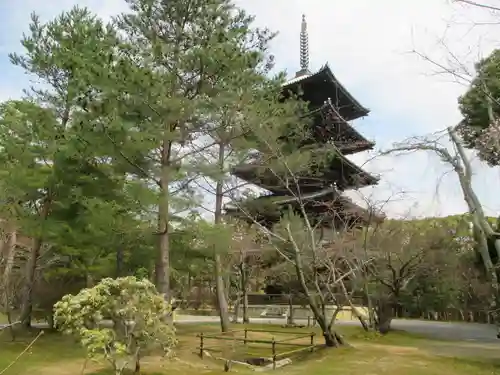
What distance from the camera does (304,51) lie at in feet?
91.9

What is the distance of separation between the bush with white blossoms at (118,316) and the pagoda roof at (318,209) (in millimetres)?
8349

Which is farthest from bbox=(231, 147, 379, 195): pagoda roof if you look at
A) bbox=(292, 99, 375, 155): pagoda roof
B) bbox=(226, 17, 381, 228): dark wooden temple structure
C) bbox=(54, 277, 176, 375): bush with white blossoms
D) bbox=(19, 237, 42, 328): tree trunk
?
bbox=(54, 277, 176, 375): bush with white blossoms

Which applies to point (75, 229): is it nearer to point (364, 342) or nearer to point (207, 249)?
point (207, 249)

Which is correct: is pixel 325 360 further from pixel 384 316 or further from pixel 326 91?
pixel 326 91

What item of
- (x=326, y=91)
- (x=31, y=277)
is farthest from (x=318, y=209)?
(x=31, y=277)

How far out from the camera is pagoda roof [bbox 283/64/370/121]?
23328 mm

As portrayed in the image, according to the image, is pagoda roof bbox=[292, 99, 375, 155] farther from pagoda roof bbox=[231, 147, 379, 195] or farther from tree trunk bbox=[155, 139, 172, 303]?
tree trunk bbox=[155, 139, 172, 303]

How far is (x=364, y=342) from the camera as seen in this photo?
13906 mm

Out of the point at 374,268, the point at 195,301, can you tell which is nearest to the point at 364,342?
the point at 374,268

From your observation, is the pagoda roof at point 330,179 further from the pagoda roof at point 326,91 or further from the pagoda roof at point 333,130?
the pagoda roof at point 326,91

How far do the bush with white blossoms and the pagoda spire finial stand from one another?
2050 centimetres

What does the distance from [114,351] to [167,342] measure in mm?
938

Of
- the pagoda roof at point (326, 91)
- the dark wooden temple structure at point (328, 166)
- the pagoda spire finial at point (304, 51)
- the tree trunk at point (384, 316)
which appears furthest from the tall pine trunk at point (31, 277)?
the pagoda spire finial at point (304, 51)

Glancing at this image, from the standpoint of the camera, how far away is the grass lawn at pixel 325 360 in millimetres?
9344
